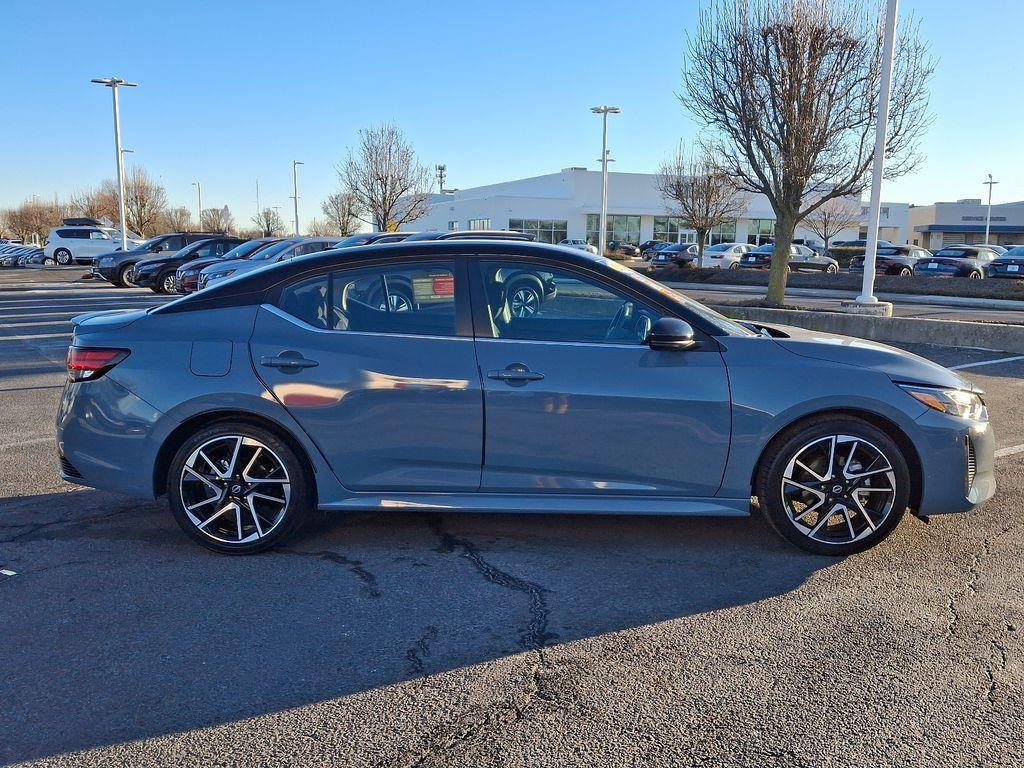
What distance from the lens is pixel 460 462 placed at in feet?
14.6

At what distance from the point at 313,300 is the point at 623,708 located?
267 centimetres

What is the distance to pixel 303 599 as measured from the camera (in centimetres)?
400

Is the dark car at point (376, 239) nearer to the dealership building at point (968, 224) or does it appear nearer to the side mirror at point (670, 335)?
the side mirror at point (670, 335)

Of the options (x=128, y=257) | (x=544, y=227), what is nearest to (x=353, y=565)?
(x=128, y=257)

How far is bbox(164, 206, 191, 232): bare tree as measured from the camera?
7946 centimetres

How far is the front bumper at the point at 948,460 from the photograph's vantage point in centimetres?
440

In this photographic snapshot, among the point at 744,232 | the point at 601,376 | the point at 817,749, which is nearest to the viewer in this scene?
the point at 817,749

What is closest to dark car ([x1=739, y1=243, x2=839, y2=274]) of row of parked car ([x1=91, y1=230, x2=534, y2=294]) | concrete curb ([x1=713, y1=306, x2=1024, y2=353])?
row of parked car ([x1=91, y1=230, x2=534, y2=294])

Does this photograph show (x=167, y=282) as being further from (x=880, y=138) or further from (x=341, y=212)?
(x=341, y=212)

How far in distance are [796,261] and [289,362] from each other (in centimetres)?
3809

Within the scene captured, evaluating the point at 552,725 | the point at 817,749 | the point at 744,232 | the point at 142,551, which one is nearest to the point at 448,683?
the point at 552,725

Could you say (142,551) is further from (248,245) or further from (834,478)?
(248,245)

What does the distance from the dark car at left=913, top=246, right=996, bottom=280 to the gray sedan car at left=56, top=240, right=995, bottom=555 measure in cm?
3104

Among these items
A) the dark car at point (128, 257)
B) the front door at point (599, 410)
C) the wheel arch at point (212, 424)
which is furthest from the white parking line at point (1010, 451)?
the dark car at point (128, 257)
